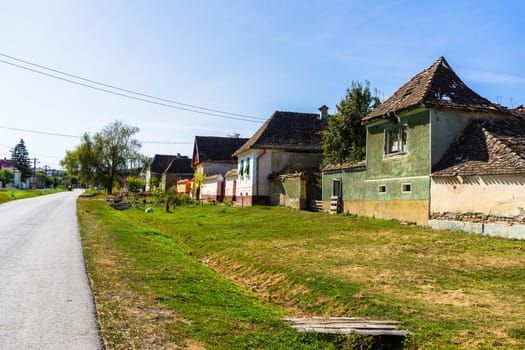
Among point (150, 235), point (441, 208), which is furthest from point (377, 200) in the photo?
point (150, 235)

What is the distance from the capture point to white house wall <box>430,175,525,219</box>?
14.2 meters

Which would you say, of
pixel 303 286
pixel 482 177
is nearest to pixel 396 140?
pixel 482 177

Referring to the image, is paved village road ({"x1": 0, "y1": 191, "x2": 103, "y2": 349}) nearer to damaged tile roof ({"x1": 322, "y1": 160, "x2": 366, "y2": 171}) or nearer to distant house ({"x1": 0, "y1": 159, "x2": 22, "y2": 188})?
damaged tile roof ({"x1": 322, "y1": 160, "x2": 366, "y2": 171})

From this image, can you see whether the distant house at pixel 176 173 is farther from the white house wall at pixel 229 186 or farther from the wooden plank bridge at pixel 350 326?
the wooden plank bridge at pixel 350 326

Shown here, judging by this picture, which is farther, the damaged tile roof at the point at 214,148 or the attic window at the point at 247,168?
the damaged tile roof at the point at 214,148

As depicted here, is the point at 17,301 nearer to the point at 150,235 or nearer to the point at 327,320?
the point at 327,320

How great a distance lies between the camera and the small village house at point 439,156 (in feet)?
50.0

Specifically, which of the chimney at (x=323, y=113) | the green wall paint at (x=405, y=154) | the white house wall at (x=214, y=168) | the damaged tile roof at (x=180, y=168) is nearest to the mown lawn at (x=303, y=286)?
the green wall paint at (x=405, y=154)

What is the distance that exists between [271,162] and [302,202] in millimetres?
7029

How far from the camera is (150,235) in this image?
18594 millimetres

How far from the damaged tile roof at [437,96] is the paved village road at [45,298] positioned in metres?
13.9

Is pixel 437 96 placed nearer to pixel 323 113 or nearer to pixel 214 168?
pixel 323 113

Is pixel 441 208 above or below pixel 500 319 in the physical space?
above

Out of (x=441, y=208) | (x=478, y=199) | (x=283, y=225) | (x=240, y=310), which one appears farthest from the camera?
(x=283, y=225)
